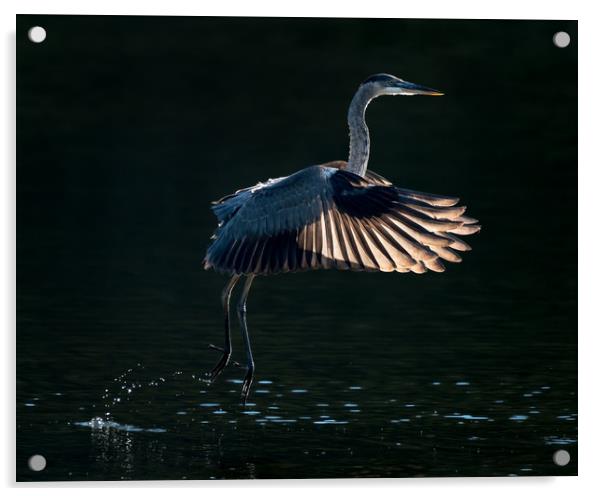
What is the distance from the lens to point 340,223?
955 centimetres

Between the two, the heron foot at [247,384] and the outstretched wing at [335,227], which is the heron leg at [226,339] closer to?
the heron foot at [247,384]

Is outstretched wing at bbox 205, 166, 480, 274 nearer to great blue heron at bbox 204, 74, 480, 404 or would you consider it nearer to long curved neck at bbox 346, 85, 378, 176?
great blue heron at bbox 204, 74, 480, 404

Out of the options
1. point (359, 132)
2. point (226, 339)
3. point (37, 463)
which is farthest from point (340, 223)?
point (37, 463)

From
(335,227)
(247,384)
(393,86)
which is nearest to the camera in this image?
(335,227)

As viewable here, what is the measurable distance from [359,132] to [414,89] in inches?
16.7

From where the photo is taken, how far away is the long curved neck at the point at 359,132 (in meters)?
10.4

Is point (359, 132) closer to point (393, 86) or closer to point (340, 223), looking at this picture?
point (393, 86)

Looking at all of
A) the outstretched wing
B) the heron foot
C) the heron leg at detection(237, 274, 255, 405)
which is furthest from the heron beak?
the heron foot

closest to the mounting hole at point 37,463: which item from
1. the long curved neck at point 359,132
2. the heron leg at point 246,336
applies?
the heron leg at point 246,336

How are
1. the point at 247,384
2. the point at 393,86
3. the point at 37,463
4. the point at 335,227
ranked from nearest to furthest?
the point at 335,227
the point at 37,463
the point at 247,384
the point at 393,86

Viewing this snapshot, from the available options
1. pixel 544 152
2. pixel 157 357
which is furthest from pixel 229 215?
pixel 544 152

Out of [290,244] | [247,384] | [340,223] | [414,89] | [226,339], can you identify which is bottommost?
[247,384]

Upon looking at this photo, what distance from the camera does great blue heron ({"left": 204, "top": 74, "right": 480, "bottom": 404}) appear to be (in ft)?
30.3

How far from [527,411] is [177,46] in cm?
296
